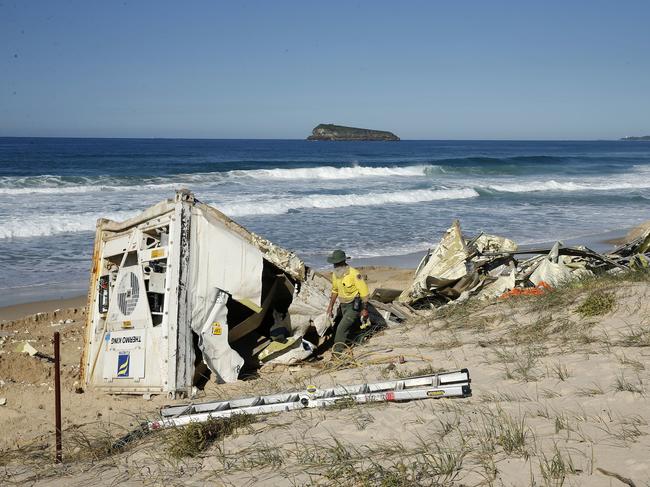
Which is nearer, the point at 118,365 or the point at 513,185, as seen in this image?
the point at 118,365

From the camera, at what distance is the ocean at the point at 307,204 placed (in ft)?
55.2

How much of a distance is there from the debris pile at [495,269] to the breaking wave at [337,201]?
1504cm

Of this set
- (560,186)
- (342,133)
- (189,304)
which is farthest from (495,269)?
(342,133)

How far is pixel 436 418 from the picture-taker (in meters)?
5.06

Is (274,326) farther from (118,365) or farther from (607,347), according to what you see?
(607,347)

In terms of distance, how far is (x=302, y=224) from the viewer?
21.9m

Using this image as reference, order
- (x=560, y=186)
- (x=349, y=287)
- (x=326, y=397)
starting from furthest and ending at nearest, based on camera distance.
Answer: (x=560, y=186)
(x=349, y=287)
(x=326, y=397)

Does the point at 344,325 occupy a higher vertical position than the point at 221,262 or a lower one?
lower

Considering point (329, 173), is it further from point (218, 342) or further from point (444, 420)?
point (444, 420)

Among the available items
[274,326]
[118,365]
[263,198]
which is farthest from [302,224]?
[118,365]

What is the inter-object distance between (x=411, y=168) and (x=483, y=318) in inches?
1747

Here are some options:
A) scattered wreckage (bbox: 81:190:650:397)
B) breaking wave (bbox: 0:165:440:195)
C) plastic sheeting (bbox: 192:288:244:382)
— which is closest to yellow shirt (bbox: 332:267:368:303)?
scattered wreckage (bbox: 81:190:650:397)

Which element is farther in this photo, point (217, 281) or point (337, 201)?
point (337, 201)

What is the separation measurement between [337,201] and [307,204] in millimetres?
1638
